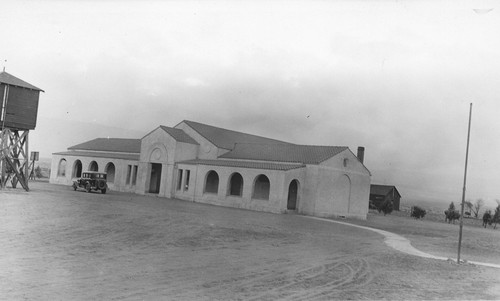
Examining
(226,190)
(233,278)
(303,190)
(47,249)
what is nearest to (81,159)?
(226,190)

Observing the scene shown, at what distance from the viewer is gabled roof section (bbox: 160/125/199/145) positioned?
43.8m

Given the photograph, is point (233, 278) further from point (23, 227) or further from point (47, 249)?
point (23, 227)

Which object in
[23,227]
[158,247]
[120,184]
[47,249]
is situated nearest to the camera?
[47,249]

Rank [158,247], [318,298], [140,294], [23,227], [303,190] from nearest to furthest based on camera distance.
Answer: [140,294] < [318,298] < [158,247] < [23,227] < [303,190]

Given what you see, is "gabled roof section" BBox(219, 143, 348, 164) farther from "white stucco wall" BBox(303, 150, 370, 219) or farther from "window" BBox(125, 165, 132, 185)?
"window" BBox(125, 165, 132, 185)

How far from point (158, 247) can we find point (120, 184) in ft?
114

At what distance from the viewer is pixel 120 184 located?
154ft

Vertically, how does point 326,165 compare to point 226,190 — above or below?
above

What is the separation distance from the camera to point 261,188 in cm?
4034

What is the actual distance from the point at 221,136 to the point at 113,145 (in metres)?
14.7

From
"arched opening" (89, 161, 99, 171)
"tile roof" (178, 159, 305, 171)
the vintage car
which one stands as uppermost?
"tile roof" (178, 159, 305, 171)

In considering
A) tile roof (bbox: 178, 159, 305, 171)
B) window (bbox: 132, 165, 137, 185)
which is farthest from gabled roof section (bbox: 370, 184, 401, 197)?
window (bbox: 132, 165, 137, 185)

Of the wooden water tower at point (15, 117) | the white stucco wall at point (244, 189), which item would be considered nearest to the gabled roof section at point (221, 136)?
the white stucco wall at point (244, 189)

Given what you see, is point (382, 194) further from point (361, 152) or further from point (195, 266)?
point (195, 266)
